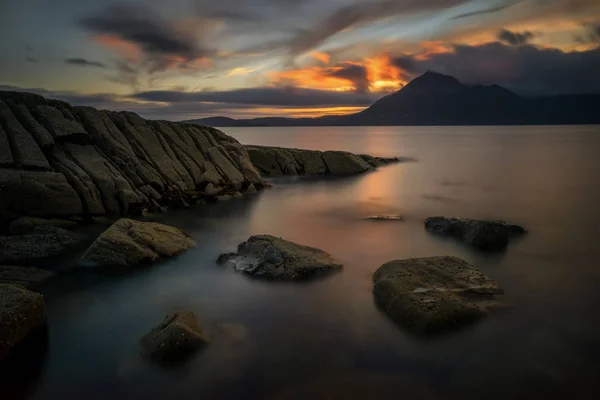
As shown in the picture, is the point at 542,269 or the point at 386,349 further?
the point at 542,269

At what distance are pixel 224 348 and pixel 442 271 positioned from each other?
8237 millimetres

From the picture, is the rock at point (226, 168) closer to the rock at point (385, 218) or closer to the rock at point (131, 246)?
the rock at point (385, 218)

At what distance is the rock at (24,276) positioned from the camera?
16281 mm

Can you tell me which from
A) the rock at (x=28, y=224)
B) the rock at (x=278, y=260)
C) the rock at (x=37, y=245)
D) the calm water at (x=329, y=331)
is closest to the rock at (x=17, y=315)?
the calm water at (x=329, y=331)

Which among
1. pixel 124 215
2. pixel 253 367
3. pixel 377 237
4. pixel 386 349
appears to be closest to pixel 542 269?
pixel 377 237

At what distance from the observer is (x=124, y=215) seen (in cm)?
2716

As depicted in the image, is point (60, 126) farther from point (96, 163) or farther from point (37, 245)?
point (37, 245)

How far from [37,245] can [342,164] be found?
135 feet

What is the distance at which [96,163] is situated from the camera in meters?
28.4

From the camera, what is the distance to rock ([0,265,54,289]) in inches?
641

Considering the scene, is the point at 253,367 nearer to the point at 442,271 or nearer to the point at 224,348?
the point at 224,348

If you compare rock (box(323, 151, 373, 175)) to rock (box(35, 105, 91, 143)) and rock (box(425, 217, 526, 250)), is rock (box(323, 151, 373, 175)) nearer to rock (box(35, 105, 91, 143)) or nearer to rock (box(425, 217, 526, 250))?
rock (box(35, 105, 91, 143))

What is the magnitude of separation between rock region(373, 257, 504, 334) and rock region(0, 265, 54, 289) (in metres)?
13.1

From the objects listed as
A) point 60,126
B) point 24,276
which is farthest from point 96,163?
point 24,276
